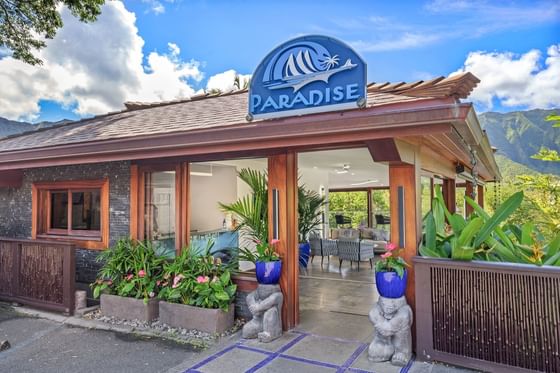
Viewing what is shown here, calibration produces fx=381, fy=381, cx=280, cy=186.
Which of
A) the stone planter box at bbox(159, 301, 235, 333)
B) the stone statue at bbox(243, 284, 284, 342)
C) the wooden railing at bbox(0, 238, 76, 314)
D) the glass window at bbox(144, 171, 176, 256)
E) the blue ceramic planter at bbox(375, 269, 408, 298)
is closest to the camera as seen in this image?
the blue ceramic planter at bbox(375, 269, 408, 298)

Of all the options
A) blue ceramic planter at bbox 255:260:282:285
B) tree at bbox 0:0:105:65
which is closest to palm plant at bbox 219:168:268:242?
blue ceramic planter at bbox 255:260:282:285

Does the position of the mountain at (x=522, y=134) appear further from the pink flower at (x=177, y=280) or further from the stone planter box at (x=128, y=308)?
the stone planter box at (x=128, y=308)

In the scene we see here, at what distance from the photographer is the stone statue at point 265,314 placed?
4543 mm

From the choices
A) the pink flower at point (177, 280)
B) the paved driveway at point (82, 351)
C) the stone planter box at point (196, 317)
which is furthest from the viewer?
the pink flower at point (177, 280)

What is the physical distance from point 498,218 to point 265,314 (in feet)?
9.17

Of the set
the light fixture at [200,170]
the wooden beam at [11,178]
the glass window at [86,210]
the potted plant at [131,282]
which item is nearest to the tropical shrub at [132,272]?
the potted plant at [131,282]

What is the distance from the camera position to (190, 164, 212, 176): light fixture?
6328 mm

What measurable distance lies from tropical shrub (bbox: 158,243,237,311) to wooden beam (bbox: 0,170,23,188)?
4.34 meters

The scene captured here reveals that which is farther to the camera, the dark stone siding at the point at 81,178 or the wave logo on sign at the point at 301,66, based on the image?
the dark stone siding at the point at 81,178

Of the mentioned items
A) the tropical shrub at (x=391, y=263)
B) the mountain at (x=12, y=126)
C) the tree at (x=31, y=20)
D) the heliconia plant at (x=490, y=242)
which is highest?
the mountain at (x=12, y=126)

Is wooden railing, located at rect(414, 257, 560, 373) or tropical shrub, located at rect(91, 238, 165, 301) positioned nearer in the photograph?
wooden railing, located at rect(414, 257, 560, 373)

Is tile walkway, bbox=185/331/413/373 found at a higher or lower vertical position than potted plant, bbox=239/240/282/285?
lower

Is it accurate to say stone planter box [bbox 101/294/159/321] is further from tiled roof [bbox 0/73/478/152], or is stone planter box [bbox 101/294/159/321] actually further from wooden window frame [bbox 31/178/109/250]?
tiled roof [bbox 0/73/478/152]

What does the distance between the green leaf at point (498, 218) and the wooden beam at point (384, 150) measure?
3.70ft
